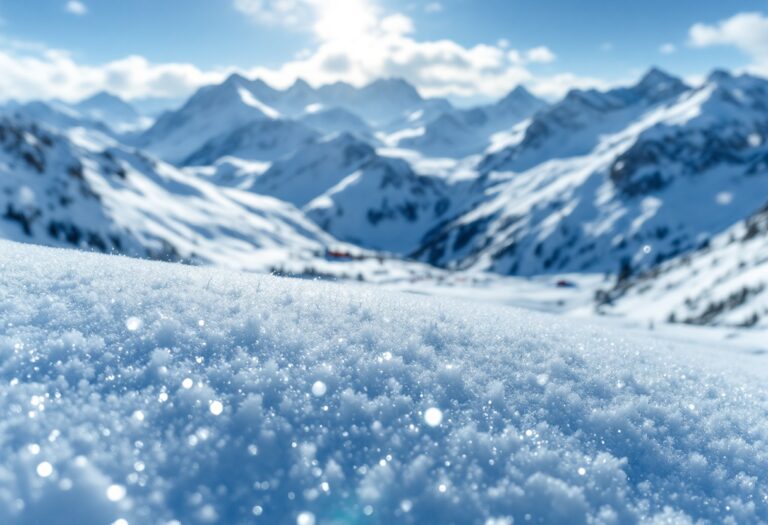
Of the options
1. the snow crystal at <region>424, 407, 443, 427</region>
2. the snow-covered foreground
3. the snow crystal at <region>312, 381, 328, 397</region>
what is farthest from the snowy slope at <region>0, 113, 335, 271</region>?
the snow crystal at <region>424, 407, 443, 427</region>

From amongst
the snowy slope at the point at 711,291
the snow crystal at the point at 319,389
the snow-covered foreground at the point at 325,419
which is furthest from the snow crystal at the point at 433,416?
the snowy slope at the point at 711,291

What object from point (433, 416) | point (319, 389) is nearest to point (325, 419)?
point (319, 389)

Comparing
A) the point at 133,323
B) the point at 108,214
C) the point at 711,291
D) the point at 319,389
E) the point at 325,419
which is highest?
the point at 108,214

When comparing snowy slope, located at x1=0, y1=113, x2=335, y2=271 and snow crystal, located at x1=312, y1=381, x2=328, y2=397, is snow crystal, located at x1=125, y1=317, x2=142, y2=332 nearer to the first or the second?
snow crystal, located at x1=312, y1=381, x2=328, y2=397

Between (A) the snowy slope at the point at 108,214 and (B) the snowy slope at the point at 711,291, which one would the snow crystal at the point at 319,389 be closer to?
(B) the snowy slope at the point at 711,291

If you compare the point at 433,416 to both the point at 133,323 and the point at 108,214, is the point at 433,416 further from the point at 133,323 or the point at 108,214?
the point at 108,214

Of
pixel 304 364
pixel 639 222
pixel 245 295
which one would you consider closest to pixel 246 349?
pixel 304 364
